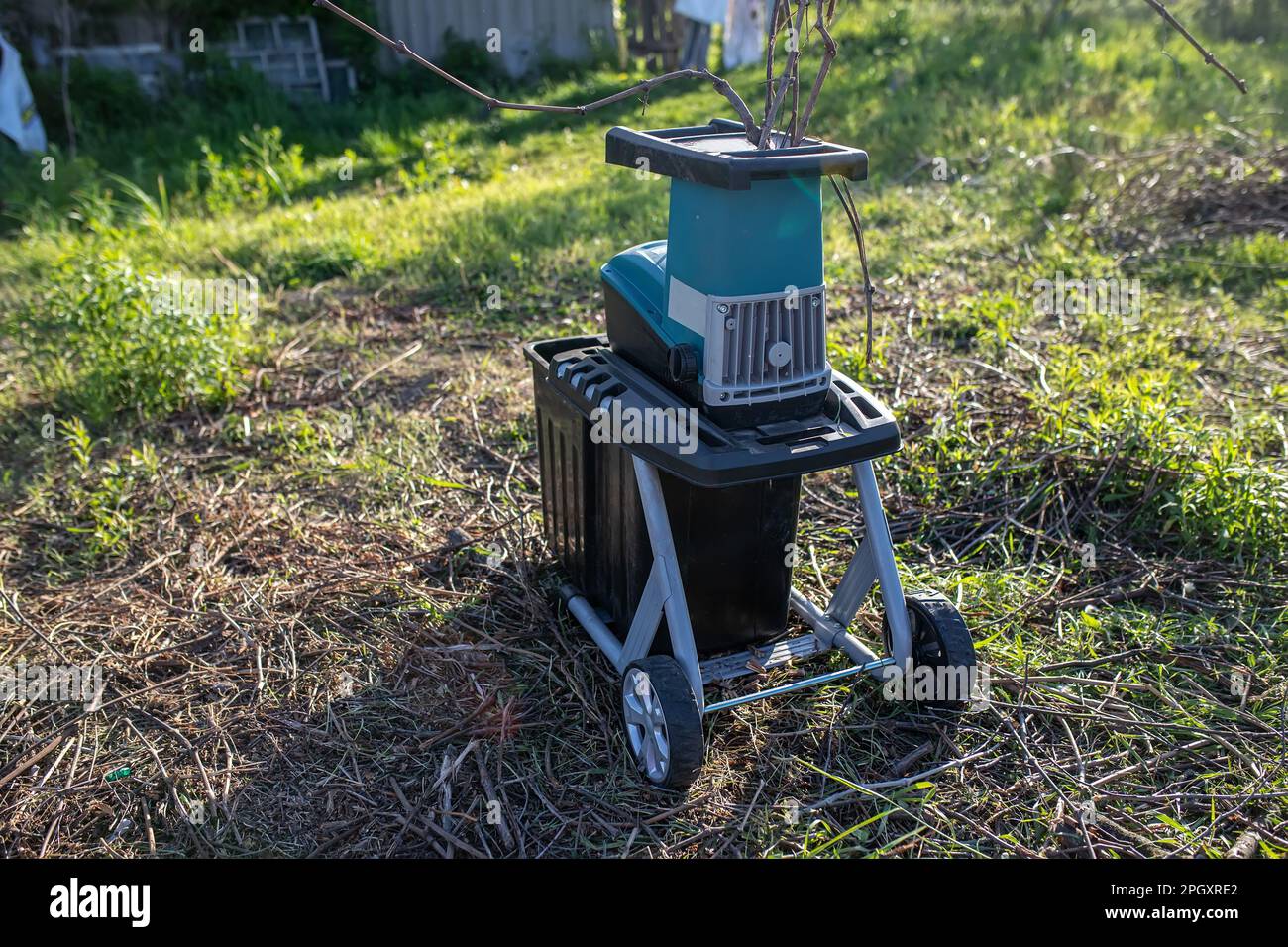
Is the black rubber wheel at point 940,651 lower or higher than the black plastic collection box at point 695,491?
lower

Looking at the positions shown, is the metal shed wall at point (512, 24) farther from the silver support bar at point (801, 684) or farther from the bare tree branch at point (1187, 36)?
the silver support bar at point (801, 684)

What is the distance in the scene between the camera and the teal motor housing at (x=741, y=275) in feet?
6.84

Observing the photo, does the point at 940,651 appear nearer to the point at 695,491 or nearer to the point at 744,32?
the point at 695,491

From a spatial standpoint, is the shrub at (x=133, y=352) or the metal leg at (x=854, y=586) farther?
Result: the shrub at (x=133, y=352)

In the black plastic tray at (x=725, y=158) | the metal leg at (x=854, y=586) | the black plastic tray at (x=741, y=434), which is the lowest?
the metal leg at (x=854, y=586)

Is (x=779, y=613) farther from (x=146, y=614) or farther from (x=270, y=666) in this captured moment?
(x=146, y=614)

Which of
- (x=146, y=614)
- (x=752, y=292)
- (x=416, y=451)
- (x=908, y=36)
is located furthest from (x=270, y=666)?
(x=908, y=36)

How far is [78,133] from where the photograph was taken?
313 inches

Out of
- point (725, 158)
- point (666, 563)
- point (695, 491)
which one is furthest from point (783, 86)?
point (666, 563)

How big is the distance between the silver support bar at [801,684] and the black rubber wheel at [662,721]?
85 millimetres

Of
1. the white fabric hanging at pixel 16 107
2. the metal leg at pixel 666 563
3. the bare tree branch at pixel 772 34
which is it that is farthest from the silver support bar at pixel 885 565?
the white fabric hanging at pixel 16 107

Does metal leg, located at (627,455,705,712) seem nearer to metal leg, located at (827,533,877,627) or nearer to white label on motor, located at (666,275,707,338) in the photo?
white label on motor, located at (666,275,707,338)

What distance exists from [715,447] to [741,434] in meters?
0.10

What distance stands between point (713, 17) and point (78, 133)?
579 cm
